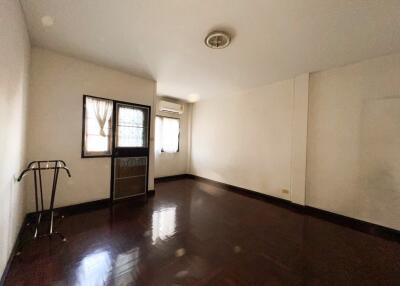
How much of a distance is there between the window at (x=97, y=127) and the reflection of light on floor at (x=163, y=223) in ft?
5.29

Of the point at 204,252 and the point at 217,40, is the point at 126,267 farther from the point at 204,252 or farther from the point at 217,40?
the point at 217,40

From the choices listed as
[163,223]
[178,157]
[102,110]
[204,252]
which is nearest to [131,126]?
[102,110]

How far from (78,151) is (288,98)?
433 cm

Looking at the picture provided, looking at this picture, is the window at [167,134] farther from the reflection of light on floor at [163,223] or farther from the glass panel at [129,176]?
the reflection of light on floor at [163,223]

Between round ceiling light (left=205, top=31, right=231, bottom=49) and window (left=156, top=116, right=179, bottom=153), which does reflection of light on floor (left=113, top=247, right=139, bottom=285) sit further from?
window (left=156, top=116, right=179, bottom=153)

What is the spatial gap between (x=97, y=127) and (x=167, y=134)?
246 centimetres

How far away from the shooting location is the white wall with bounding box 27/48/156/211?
2648 mm

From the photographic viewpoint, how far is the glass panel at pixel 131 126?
3541 mm

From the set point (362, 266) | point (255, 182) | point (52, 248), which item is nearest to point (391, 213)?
point (362, 266)

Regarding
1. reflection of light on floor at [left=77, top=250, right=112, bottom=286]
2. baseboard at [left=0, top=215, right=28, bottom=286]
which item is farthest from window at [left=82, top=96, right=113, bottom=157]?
reflection of light on floor at [left=77, top=250, right=112, bottom=286]

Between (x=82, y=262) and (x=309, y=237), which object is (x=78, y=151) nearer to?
(x=82, y=262)

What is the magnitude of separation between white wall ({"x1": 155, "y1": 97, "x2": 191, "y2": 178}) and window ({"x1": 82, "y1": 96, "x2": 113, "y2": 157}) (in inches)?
81.5

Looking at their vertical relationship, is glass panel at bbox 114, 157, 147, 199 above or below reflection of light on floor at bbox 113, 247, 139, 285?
above

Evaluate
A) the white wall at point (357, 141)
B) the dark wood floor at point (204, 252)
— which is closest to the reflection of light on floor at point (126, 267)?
the dark wood floor at point (204, 252)
